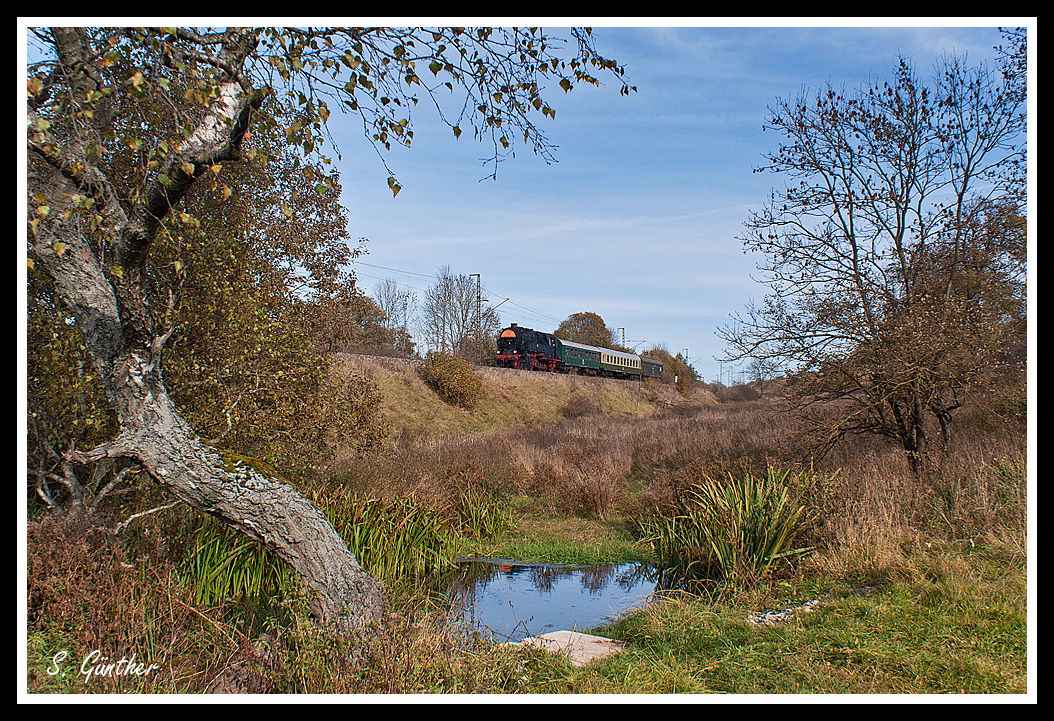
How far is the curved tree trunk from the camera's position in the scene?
12.5 ft

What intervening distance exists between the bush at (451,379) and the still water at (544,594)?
1787 cm

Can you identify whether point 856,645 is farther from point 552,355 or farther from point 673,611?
point 552,355

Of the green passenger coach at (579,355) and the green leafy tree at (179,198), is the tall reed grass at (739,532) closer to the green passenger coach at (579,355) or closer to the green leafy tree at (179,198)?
the green leafy tree at (179,198)

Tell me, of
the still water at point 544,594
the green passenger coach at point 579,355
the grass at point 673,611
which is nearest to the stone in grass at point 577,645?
the grass at point 673,611

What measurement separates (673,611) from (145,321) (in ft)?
15.7

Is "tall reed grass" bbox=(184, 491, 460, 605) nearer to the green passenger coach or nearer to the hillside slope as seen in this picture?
the hillside slope

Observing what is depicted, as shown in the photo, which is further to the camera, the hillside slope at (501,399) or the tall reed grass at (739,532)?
the hillside slope at (501,399)

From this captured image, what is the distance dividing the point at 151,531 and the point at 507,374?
25.6 metres

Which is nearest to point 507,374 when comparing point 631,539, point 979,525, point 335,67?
point 631,539

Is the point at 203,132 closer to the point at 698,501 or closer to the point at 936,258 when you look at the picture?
the point at 698,501

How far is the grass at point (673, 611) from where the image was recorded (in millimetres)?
3781

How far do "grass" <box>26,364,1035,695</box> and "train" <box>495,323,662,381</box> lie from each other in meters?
26.8

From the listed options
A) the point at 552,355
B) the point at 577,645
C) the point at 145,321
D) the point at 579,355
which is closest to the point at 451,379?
the point at 552,355

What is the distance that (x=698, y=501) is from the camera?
775cm
